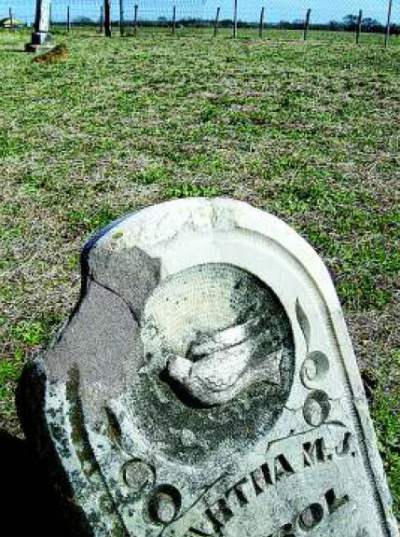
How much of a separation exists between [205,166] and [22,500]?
15.8 ft

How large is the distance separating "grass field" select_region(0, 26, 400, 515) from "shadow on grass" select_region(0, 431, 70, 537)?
18cm

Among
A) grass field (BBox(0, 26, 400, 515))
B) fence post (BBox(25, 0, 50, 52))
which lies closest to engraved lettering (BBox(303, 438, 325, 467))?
grass field (BBox(0, 26, 400, 515))

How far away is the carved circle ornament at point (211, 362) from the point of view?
258 centimetres

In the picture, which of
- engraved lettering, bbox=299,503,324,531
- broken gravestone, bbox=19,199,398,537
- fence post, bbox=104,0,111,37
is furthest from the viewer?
fence post, bbox=104,0,111,37

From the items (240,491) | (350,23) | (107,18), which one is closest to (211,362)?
(240,491)

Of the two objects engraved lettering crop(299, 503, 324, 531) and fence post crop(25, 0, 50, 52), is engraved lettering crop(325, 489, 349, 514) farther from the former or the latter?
fence post crop(25, 0, 50, 52)

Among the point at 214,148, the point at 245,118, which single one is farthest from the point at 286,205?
the point at 245,118

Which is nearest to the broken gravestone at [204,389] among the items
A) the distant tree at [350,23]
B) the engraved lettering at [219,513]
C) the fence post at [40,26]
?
the engraved lettering at [219,513]

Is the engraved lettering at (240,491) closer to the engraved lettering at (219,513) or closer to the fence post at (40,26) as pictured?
the engraved lettering at (219,513)

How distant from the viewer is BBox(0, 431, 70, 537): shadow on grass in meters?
3.46

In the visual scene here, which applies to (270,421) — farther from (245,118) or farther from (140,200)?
(245,118)

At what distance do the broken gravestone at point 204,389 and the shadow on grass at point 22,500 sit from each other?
2.85ft

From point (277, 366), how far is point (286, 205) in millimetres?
4152

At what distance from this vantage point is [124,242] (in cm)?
250
